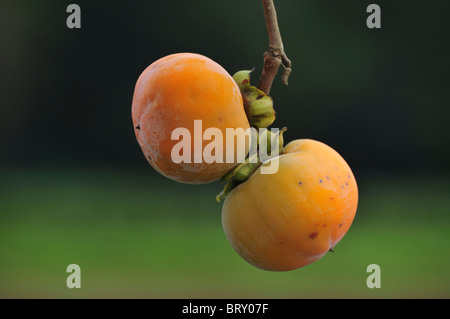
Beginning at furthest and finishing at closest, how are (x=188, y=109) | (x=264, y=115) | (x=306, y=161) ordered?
(x=306, y=161) < (x=264, y=115) < (x=188, y=109)

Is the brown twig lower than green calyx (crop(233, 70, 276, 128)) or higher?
higher

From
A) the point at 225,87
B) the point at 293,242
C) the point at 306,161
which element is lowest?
the point at 293,242

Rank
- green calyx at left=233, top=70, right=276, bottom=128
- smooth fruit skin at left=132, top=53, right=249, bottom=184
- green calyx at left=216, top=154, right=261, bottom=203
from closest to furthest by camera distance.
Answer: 1. smooth fruit skin at left=132, top=53, right=249, bottom=184
2. green calyx at left=233, top=70, right=276, bottom=128
3. green calyx at left=216, top=154, right=261, bottom=203

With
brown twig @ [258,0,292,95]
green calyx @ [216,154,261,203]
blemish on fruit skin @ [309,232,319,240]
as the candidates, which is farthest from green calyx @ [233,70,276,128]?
blemish on fruit skin @ [309,232,319,240]

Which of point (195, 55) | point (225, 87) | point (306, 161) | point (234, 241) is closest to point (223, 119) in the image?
point (225, 87)

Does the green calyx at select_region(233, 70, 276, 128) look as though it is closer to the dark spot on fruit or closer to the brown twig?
the brown twig

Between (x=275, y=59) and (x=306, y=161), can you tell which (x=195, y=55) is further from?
(x=306, y=161)

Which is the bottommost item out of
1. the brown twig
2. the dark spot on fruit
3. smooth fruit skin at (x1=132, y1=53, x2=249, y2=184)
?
the dark spot on fruit
